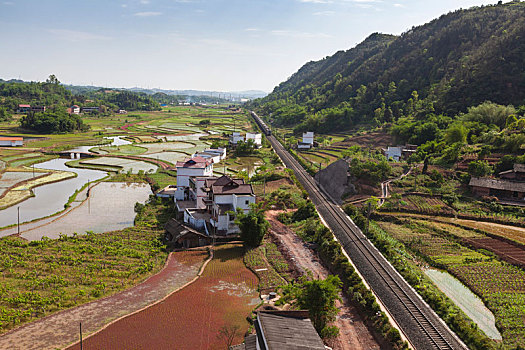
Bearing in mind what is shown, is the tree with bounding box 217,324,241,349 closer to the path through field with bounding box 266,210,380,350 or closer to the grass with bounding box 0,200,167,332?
the path through field with bounding box 266,210,380,350

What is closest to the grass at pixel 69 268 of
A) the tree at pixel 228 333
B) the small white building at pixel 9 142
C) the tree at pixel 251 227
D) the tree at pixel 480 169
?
the tree at pixel 251 227

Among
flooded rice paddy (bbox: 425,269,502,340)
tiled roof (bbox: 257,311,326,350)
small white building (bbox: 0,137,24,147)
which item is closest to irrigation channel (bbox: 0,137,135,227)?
small white building (bbox: 0,137,24,147)

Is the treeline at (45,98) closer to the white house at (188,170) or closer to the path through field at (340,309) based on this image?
the white house at (188,170)

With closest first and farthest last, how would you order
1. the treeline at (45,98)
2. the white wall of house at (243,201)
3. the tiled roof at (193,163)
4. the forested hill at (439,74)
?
the white wall of house at (243,201) → the tiled roof at (193,163) → the forested hill at (439,74) → the treeline at (45,98)

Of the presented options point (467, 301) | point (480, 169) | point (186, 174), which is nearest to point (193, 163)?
point (186, 174)

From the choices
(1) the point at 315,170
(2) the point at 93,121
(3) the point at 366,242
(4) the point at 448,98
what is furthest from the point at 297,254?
(2) the point at 93,121

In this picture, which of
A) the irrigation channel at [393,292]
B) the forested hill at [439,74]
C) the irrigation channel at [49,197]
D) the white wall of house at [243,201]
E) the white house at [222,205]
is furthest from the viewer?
the forested hill at [439,74]

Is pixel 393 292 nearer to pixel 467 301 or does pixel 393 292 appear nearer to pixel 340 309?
pixel 340 309

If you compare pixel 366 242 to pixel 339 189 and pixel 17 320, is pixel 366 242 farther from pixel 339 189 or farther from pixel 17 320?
pixel 17 320
